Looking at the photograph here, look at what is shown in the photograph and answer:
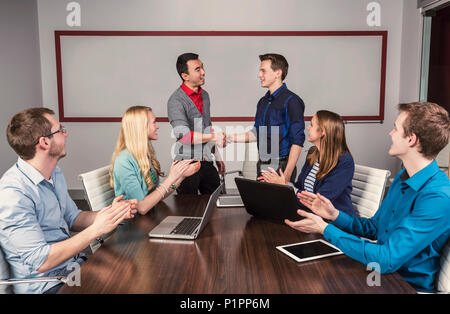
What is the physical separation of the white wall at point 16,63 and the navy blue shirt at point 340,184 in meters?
3.44

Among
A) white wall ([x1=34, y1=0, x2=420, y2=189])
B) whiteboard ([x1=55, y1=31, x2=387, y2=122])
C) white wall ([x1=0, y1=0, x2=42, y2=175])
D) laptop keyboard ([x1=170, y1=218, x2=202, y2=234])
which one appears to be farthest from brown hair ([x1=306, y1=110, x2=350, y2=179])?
white wall ([x1=0, y1=0, x2=42, y2=175])

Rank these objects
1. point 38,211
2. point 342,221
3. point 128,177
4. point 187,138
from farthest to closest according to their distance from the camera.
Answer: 1. point 187,138
2. point 128,177
3. point 342,221
4. point 38,211

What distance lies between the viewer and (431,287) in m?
1.35

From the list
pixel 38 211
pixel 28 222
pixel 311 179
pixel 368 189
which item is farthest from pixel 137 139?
pixel 368 189

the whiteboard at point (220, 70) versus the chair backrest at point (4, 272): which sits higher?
the whiteboard at point (220, 70)

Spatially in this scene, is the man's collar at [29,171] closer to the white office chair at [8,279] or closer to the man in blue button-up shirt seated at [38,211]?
the man in blue button-up shirt seated at [38,211]

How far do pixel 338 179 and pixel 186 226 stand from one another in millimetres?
974

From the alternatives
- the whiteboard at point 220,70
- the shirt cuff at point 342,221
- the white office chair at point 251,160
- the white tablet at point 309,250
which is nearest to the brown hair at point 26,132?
the white tablet at point 309,250

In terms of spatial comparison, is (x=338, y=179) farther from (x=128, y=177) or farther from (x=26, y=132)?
(x=26, y=132)

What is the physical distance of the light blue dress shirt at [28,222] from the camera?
1303 millimetres

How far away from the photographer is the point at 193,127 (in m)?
3.08

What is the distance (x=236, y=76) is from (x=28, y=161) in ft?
11.9
